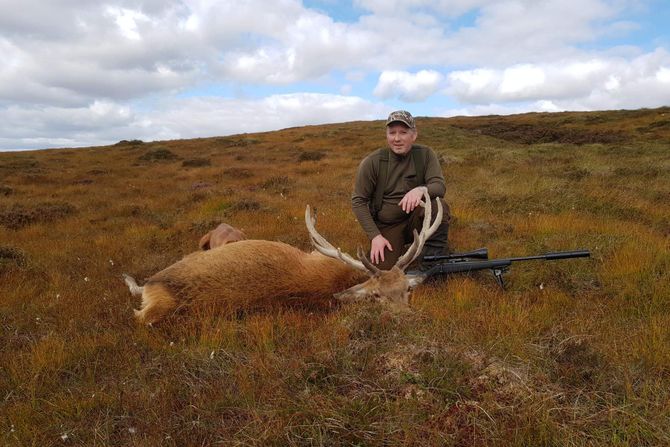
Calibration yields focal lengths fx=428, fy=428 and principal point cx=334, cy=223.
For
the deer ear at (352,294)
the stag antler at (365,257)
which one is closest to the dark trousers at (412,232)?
the stag antler at (365,257)

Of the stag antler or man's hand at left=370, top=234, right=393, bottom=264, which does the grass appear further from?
man's hand at left=370, top=234, right=393, bottom=264

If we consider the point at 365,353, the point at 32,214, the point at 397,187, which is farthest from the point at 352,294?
the point at 32,214

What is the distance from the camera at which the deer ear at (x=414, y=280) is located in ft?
14.5

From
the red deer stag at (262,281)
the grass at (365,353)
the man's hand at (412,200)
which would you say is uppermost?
the man's hand at (412,200)

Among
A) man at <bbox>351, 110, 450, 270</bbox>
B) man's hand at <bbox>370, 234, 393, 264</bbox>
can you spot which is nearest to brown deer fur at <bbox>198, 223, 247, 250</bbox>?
A: man at <bbox>351, 110, 450, 270</bbox>

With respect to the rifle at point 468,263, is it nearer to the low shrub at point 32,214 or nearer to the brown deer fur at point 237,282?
the brown deer fur at point 237,282

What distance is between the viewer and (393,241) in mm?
5699

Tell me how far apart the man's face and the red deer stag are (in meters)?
1.36

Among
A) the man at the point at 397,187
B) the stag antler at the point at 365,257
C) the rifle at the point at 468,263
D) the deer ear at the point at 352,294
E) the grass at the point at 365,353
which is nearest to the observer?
the grass at the point at 365,353

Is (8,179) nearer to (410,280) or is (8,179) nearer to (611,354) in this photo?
(410,280)

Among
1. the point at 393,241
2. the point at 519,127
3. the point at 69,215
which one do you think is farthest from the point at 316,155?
the point at 519,127

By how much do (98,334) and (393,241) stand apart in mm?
3527

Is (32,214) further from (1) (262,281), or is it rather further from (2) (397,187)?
(2) (397,187)

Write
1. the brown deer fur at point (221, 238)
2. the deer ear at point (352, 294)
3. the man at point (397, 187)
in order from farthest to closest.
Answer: the brown deer fur at point (221, 238) < the man at point (397, 187) < the deer ear at point (352, 294)
